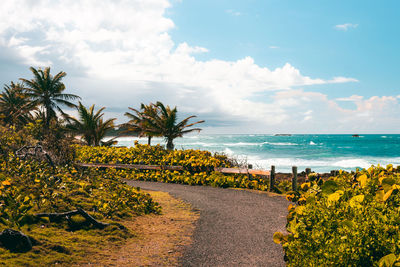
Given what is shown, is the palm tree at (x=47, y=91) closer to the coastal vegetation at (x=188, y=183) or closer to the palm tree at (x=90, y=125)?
the palm tree at (x=90, y=125)

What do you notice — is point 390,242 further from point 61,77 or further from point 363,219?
point 61,77

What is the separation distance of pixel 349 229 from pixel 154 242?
444 centimetres

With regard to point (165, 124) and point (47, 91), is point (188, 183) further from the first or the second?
point (47, 91)

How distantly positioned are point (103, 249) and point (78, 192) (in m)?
2.92

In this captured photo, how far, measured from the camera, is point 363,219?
8.19 feet

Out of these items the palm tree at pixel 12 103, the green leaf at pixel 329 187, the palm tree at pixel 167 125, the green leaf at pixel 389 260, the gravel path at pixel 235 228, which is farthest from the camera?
the palm tree at pixel 12 103

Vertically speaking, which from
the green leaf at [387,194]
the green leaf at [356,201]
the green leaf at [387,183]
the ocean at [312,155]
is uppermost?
the green leaf at [387,183]

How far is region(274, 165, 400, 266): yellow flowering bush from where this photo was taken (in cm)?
237

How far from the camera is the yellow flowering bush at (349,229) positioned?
2.37m

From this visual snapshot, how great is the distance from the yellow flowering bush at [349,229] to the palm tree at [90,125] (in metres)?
28.2

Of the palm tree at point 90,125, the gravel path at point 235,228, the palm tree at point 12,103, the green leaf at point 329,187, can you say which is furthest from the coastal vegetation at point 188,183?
the palm tree at point 12,103

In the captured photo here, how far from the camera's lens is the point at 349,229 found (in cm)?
245

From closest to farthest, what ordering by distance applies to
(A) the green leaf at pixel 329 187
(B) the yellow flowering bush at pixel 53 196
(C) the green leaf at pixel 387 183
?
(C) the green leaf at pixel 387 183 → (A) the green leaf at pixel 329 187 → (B) the yellow flowering bush at pixel 53 196

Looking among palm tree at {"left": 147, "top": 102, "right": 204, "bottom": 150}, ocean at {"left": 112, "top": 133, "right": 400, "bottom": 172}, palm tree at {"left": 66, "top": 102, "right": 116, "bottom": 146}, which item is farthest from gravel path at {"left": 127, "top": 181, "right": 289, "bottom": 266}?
palm tree at {"left": 66, "top": 102, "right": 116, "bottom": 146}
